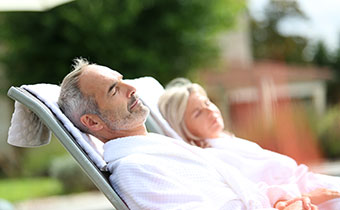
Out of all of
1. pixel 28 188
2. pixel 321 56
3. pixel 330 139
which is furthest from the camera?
pixel 321 56

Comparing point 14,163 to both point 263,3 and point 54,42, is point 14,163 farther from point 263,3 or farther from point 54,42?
point 263,3

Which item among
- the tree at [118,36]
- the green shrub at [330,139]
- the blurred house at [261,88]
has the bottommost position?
the blurred house at [261,88]

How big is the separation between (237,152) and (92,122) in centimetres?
75

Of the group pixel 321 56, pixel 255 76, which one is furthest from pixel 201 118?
pixel 321 56

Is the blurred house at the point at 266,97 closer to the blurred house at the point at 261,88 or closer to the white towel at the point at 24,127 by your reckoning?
the blurred house at the point at 261,88

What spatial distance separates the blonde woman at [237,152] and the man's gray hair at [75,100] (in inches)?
24.3

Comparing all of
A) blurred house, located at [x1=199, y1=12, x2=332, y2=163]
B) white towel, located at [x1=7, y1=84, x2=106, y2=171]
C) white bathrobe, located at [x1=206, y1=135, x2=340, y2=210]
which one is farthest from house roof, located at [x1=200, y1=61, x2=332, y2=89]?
white towel, located at [x1=7, y1=84, x2=106, y2=171]

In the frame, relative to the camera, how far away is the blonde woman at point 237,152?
8.81 ft

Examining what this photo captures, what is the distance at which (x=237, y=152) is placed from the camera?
2.97m

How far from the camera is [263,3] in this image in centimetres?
3219

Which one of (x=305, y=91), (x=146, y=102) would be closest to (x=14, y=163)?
(x=305, y=91)

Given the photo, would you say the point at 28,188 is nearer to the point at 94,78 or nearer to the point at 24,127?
the point at 24,127

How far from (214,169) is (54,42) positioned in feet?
41.3

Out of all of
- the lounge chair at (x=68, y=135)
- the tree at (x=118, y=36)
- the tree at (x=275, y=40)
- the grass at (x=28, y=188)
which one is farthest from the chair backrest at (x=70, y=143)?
the tree at (x=275, y=40)
